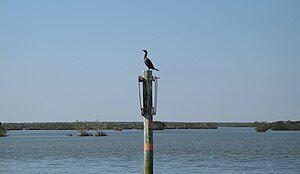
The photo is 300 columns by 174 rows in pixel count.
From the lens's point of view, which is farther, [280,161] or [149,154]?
[280,161]

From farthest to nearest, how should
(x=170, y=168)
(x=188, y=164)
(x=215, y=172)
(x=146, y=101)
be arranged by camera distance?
(x=188, y=164)
(x=170, y=168)
(x=215, y=172)
(x=146, y=101)

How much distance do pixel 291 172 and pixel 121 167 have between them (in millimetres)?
10832

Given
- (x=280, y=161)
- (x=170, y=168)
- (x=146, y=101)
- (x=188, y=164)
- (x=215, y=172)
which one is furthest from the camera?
(x=280, y=161)

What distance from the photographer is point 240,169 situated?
42969 mm

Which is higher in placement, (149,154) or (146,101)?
(146,101)

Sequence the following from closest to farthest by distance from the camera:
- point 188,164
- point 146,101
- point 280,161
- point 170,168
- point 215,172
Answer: point 146,101, point 215,172, point 170,168, point 188,164, point 280,161

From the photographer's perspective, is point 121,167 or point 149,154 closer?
point 149,154

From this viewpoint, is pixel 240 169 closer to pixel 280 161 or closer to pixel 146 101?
pixel 280 161

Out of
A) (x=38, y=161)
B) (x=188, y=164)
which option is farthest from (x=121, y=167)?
(x=38, y=161)

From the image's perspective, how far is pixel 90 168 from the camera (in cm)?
4462

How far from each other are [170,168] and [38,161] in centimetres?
1339

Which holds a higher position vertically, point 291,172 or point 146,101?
point 146,101

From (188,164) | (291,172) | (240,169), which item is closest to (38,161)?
(188,164)

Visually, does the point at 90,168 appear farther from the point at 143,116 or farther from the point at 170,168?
the point at 143,116
